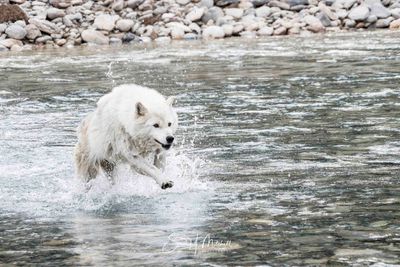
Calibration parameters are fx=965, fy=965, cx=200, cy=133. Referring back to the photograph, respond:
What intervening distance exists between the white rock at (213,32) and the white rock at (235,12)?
208cm

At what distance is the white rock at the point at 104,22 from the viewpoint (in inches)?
1417

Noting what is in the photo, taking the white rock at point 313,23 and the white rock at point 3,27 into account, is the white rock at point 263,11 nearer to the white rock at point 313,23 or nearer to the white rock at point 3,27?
the white rock at point 313,23

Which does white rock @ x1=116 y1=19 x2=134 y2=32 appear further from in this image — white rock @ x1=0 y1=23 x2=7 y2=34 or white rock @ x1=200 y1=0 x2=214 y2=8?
white rock @ x1=0 y1=23 x2=7 y2=34

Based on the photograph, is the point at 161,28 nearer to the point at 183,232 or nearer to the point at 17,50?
the point at 17,50

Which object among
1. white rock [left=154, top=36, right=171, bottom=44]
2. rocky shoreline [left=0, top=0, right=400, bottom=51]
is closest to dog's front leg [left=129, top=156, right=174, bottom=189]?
rocky shoreline [left=0, top=0, right=400, bottom=51]

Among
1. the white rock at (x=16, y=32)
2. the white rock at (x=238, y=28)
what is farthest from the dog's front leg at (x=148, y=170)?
the white rock at (x=238, y=28)

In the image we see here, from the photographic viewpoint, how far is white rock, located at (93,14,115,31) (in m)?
36.0

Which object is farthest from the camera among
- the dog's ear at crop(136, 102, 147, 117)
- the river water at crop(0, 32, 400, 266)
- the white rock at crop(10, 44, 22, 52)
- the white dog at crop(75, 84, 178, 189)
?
the white rock at crop(10, 44, 22, 52)

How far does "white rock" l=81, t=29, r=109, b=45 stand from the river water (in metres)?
12.8

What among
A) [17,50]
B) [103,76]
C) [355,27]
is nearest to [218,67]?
[103,76]

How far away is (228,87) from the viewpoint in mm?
19188

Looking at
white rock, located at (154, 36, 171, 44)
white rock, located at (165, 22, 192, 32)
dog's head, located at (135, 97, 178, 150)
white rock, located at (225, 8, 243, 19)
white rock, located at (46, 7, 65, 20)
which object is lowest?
white rock, located at (154, 36, 171, 44)

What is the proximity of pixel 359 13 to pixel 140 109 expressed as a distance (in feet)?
91.4

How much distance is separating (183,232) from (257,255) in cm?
94
